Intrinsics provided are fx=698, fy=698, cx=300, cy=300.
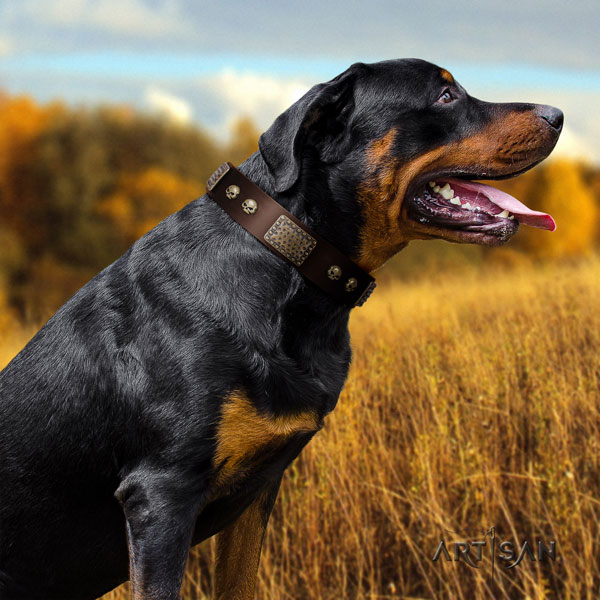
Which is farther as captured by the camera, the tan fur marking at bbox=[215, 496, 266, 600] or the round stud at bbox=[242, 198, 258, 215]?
the tan fur marking at bbox=[215, 496, 266, 600]

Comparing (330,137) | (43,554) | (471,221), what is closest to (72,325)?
(43,554)

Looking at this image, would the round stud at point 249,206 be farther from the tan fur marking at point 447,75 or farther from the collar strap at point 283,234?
the tan fur marking at point 447,75

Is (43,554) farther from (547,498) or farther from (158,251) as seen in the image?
(547,498)

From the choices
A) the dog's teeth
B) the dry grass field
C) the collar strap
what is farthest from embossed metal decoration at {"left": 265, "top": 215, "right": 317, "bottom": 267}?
the dry grass field

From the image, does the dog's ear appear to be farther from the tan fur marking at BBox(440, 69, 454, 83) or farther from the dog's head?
the tan fur marking at BBox(440, 69, 454, 83)

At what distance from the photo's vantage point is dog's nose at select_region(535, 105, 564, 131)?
2838 mm

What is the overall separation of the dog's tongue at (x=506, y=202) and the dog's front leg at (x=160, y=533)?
1.54 m

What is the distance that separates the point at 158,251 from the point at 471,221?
1.19 metres

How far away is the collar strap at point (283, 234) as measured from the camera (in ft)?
7.85

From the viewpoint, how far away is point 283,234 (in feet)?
7.83

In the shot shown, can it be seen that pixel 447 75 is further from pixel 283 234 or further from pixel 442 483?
pixel 442 483

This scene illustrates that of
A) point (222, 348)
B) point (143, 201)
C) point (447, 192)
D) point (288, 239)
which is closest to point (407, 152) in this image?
point (447, 192)

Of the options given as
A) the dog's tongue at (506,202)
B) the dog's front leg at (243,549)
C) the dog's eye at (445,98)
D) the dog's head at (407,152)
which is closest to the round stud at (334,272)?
the dog's head at (407,152)

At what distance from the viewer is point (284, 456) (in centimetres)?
256
